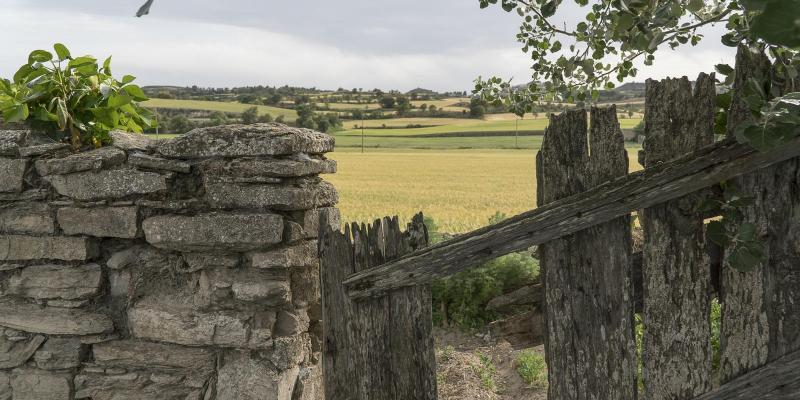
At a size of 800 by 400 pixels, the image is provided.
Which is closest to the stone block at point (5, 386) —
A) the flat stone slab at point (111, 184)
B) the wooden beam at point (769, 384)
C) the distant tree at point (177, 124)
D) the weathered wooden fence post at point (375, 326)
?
the flat stone slab at point (111, 184)

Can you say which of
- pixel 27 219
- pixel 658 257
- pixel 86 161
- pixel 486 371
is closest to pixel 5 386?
pixel 27 219

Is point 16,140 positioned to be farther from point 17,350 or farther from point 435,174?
point 435,174

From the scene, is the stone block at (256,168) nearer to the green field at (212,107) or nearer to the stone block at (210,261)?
the stone block at (210,261)

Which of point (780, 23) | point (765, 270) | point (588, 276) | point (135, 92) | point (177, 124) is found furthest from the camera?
point (177, 124)

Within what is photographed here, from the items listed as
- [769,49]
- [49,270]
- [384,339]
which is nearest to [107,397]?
[49,270]

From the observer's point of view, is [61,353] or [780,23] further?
[61,353]

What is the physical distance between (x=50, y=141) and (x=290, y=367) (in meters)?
1.92

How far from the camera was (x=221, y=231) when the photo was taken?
3.04m

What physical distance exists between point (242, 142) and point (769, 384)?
239 centimetres

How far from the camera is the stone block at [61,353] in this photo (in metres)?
3.50

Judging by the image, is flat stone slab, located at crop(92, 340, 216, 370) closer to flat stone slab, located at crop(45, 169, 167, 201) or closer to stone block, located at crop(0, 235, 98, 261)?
stone block, located at crop(0, 235, 98, 261)

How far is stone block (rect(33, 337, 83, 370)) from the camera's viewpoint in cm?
350

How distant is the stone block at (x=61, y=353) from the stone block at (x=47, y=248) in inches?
18.1

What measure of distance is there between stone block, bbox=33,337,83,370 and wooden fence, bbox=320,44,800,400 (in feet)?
6.78
